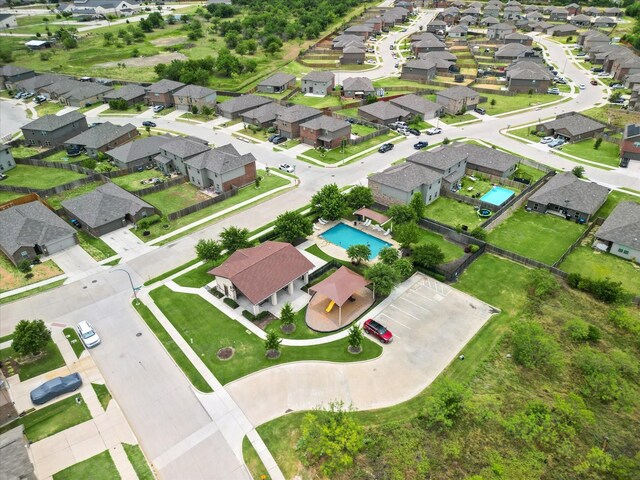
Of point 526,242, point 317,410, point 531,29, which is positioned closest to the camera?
point 317,410

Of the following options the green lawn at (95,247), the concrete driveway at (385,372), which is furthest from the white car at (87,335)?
the concrete driveway at (385,372)

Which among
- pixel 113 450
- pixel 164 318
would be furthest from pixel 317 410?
pixel 164 318

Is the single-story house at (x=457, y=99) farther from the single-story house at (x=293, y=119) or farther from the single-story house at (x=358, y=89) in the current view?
the single-story house at (x=293, y=119)

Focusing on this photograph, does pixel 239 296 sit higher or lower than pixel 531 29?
lower

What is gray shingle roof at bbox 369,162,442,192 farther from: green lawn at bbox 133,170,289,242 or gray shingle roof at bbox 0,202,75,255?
gray shingle roof at bbox 0,202,75,255

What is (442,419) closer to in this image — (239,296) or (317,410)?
(317,410)

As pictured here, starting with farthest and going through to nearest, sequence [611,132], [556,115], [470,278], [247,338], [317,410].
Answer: [556,115]
[611,132]
[470,278]
[247,338]
[317,410]
